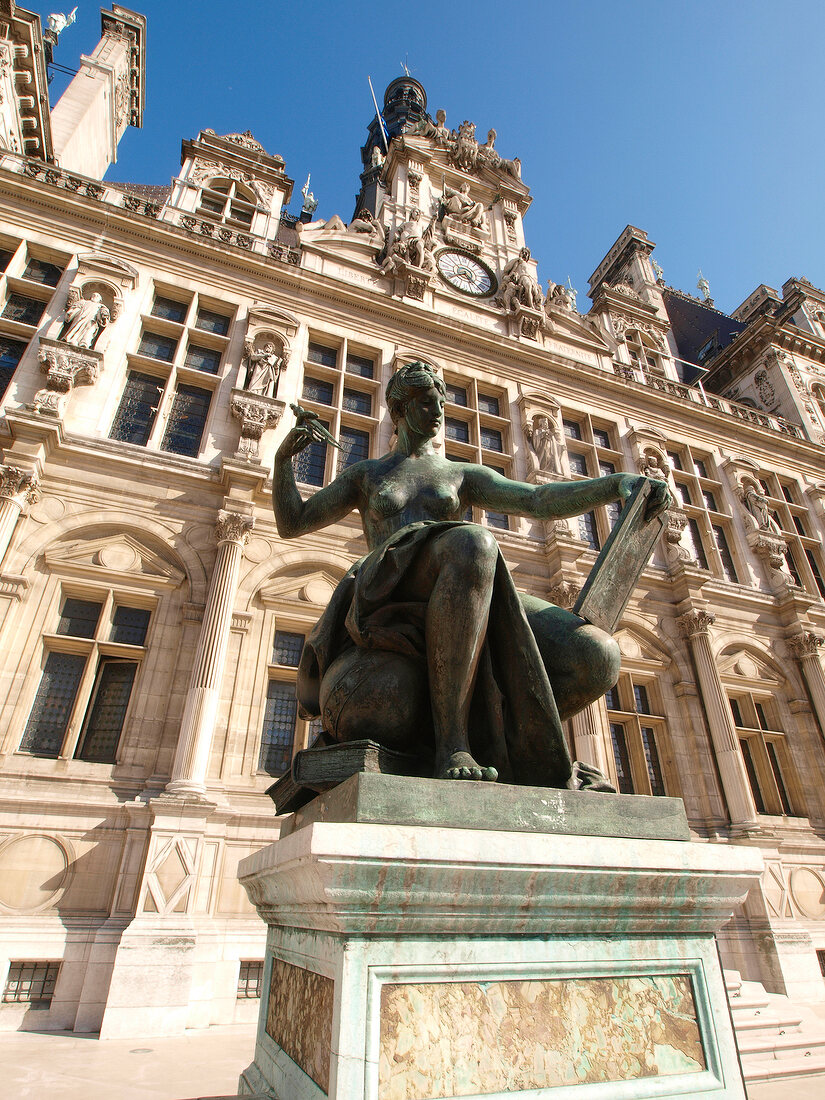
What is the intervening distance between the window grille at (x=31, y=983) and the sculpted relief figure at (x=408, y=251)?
1524 centimetres

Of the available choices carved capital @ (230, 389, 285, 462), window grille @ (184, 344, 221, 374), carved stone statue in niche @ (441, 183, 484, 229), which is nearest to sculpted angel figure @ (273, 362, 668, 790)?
carved capital @ (230, 389, 285, 462)

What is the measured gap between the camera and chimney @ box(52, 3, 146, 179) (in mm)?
19031

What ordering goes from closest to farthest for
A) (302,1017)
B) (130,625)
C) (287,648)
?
(302,1017)
(130,625)
(287,648)

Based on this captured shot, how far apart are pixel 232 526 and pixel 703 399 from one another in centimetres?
1533

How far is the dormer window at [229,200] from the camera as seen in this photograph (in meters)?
16.0

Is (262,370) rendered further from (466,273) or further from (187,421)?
(466,273)

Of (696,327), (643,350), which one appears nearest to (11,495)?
(643,350)

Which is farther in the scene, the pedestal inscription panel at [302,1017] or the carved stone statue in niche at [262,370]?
the carved stone statue in niche at [262,370]

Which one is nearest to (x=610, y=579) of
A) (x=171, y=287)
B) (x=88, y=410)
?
(x=88, y=410)

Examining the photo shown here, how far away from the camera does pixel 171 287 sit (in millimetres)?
13148

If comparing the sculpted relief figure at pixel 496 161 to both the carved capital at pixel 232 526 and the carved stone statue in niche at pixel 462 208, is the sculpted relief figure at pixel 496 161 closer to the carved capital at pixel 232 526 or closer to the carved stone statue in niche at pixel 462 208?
the carved stone statue in niche at pixel 462 208

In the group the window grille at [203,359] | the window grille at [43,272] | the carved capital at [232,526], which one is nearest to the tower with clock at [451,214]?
the window grille at [203,359]

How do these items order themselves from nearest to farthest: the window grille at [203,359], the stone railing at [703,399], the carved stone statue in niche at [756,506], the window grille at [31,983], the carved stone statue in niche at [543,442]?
the window grille at [31,983], the window grille at [203,359], the carved stone statue in niche at [543,442], the carved stone statue in niche at [756,506], the stone railing at [703,399]

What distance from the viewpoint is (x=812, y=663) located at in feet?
46.6
